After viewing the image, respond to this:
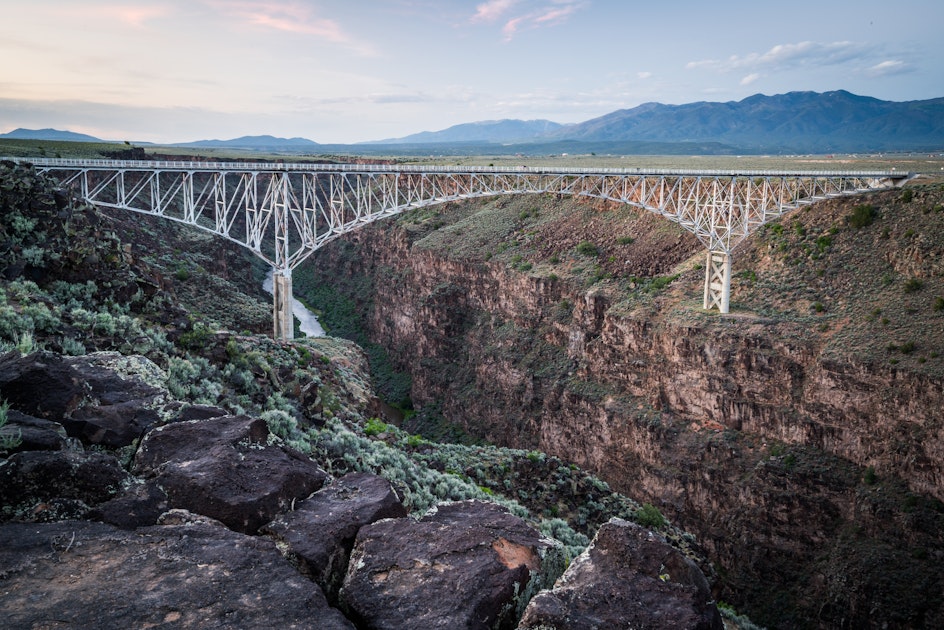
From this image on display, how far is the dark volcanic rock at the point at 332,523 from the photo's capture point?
302 inches

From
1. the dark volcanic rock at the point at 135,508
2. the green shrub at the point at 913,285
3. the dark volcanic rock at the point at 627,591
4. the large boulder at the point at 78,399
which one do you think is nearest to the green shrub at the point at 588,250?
the green shrub at the point at 913,285

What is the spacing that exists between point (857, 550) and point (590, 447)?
17.1 metres

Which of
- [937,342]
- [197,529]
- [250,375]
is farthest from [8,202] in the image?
[937,342]

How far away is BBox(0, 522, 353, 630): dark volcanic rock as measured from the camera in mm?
6043

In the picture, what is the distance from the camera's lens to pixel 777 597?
3328 cm

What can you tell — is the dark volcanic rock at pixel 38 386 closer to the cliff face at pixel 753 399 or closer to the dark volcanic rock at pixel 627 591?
the dark volcanic rock at pixel 627 591

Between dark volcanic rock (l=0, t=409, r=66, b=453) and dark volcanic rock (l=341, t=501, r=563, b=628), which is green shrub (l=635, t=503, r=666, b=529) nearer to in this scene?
dark volcanic rock (l=341, t=501, r=563, b=628)

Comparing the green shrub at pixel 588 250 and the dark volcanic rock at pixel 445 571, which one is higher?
the green shrub at pixel 588 250

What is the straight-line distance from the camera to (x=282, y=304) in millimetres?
38656

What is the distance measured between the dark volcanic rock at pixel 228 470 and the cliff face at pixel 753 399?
100 feet

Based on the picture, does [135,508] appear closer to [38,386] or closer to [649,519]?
[38,386]

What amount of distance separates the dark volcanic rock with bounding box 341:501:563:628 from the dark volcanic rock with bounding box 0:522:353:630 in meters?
0.58

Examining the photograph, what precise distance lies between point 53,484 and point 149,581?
6.42 feet

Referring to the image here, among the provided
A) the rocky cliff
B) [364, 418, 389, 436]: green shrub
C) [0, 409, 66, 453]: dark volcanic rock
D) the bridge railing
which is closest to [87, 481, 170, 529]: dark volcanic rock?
the rocky cliff
